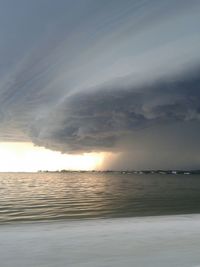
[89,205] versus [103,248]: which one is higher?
[89,205]

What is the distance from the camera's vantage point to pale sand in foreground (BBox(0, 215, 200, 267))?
398 inches

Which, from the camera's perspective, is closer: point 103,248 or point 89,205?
point 103,248

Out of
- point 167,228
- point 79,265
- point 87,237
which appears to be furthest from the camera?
point 167,228

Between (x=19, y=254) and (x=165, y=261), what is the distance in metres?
4.48

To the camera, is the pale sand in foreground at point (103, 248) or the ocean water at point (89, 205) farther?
the ocean water at point (89, 205)

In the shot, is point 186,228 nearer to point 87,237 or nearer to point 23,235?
point 87,237

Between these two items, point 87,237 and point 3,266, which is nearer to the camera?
point 3,266

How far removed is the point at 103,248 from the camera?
1224 cm

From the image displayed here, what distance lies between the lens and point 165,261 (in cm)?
1003

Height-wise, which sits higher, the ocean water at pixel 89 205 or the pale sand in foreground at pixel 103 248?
the ocean water at pixel 89 205

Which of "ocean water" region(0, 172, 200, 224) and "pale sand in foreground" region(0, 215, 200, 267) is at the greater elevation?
"ocean water" region(0, 172, 200, 224)

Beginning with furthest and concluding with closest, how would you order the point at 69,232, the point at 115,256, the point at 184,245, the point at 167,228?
the point at 167,228 < the point at 69,232 < the point at 184,245 < the point at 115,256

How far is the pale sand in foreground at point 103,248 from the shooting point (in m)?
10.1

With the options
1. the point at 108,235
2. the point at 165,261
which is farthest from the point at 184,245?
the point at 108,235
